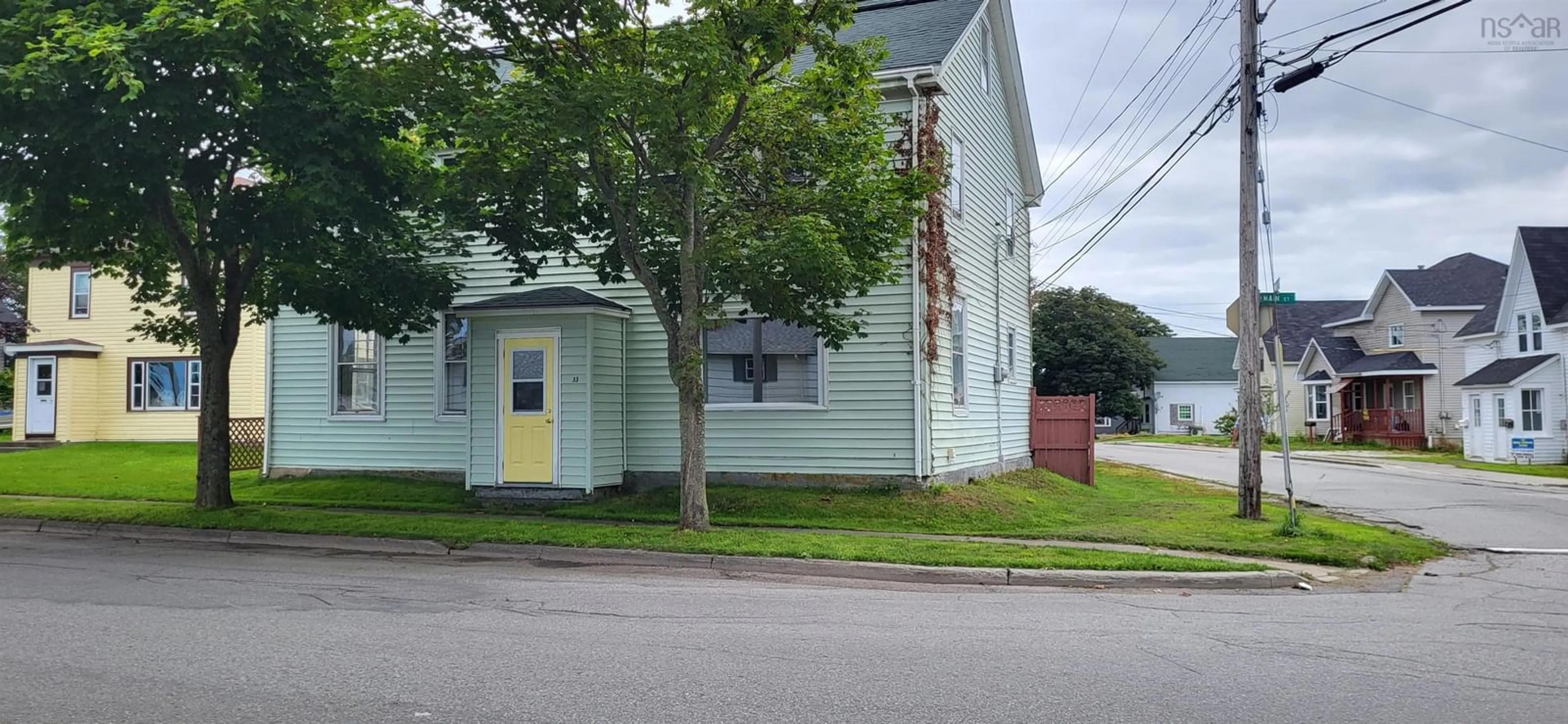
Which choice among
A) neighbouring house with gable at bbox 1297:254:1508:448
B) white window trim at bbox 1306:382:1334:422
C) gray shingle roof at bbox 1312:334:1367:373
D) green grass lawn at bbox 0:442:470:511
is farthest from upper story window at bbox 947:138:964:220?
white window trim at bbox 1306:382:1334:422

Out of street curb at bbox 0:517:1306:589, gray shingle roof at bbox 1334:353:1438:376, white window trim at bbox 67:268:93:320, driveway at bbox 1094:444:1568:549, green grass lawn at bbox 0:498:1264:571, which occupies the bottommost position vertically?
driveway at bbox 1094:444:1568:549

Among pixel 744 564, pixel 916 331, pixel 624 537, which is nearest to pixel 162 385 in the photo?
pixel 624 537

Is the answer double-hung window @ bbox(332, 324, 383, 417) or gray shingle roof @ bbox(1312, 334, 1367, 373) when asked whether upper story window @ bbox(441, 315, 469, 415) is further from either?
gray shingle roof @ bbox(1312, 334, 1367, 373)

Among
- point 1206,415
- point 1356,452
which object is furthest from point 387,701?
point 1206,415

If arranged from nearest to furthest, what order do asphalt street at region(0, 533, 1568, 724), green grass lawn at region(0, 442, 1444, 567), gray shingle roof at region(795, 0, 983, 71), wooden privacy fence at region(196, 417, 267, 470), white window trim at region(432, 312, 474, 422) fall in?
asphalt street at region(0, 533, 1568, 724) < green grass lawn at region(0, 442, 1444, 567) < gray shingle roof at region(795, 0, 983, 71) < white window trim at region(432, 312, 474, 422) < wooden privacy fence at region(196, 417, 267, 470)

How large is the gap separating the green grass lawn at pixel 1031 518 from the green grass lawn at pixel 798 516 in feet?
0.10

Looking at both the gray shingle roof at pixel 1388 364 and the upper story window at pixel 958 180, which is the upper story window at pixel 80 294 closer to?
the upper story window at pixel 958 180

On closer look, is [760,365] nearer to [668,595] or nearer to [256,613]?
[668,595]

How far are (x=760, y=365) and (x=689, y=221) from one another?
4.18m

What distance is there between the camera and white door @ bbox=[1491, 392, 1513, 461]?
105 ft

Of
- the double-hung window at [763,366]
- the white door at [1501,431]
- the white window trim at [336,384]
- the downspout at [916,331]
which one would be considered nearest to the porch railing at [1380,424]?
the white door at [1501,431]

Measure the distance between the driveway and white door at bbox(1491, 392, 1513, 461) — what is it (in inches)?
148

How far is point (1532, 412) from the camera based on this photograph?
31.5 metres

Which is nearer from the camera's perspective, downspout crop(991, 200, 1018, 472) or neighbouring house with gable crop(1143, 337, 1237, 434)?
downspout crop(991, 200, 1018, 472)
